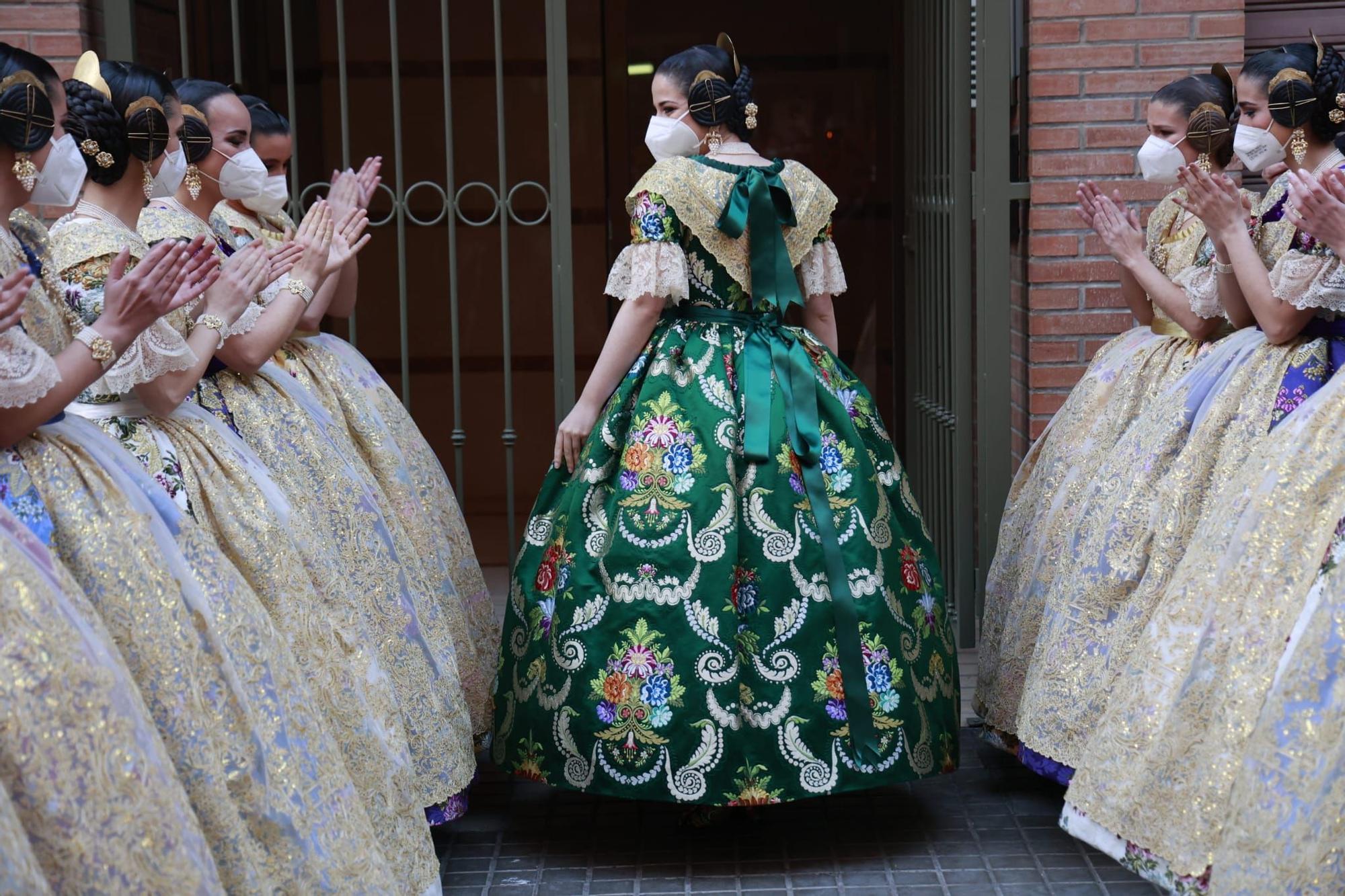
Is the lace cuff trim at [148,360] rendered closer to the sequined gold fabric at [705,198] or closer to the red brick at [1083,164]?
the sequined gold fabric at [705,198]

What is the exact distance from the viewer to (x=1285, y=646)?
2678 millimetres

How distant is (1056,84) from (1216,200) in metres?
1.20

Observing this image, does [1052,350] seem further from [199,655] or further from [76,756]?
[76,756]

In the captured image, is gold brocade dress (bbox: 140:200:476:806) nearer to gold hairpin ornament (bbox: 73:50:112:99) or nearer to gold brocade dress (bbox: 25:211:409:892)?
gold hairpin ornament (bbox: 73:50:112:99)

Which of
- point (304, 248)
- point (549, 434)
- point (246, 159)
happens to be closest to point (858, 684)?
point (304, 248)

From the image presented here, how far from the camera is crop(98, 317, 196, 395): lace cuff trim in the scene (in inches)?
110

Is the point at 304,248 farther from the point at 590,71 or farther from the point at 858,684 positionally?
the point at 590,71

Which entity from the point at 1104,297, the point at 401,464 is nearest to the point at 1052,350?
the point at 1104,297

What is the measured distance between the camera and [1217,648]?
289 centimetres

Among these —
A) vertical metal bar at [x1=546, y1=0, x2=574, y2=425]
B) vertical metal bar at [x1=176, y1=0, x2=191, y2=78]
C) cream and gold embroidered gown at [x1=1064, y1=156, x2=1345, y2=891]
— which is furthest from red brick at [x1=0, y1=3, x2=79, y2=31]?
cream and gold embroidered gown at [x1=1064, y1=156, x2=1345, y2=891]

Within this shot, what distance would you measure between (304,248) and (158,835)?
1703 mm

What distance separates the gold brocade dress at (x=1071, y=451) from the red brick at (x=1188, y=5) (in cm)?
71

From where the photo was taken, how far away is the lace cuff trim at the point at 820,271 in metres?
3.80

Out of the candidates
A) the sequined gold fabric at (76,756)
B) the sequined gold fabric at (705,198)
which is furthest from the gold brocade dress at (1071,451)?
the sequined gold fabric at (76,756)
